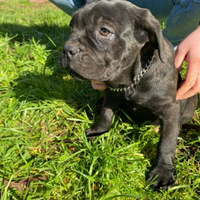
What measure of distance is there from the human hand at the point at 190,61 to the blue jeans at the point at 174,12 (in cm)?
127

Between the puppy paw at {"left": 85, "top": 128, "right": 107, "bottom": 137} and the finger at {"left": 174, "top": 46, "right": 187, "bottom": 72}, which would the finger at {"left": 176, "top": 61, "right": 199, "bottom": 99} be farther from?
the puppy paw at {"left": 85, "top": 128, "right": 107, "bottom": 137}

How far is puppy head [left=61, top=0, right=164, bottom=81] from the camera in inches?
76.3

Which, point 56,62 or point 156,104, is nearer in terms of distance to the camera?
point 156,104

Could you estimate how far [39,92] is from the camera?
321 cm

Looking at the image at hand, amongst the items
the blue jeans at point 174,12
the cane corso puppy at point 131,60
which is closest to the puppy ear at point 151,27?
the cane corso puppy at point 131,60

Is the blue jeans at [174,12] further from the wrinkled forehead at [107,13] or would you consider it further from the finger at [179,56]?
the wrinkled forehead at [107,13]

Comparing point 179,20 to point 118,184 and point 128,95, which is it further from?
point 118,184

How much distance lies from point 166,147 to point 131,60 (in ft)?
3.15

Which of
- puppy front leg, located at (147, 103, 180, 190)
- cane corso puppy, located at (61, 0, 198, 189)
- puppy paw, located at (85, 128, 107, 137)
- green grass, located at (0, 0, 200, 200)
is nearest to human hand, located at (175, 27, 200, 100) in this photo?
cane corso puppy, located at (61, 0, 198, 189)

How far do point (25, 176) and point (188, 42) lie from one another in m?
2.10

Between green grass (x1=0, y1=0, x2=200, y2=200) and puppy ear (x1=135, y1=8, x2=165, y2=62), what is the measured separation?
1.14 meters

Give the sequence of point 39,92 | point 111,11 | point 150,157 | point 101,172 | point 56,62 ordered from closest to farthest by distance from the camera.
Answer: point 111,11
point 101,172
point 150,157
point 39,92
point 56,62

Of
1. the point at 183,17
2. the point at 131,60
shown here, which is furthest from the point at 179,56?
the point at 183,17

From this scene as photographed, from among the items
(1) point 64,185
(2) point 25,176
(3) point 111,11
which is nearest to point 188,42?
(3) point 111,11
